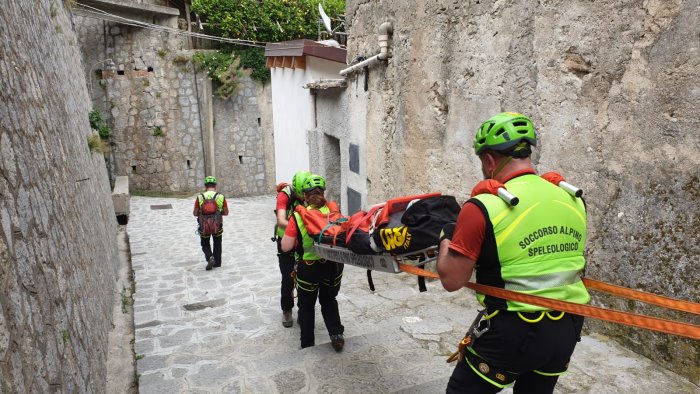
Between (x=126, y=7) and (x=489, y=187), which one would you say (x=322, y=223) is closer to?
(x=489, y=187)

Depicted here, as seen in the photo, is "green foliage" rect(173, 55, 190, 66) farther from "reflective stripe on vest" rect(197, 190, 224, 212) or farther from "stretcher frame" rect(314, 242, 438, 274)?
"stretcher frame" rect(314, 242, 438, 274)

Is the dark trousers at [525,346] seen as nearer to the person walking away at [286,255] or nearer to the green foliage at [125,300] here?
the person walking away at [286,255]

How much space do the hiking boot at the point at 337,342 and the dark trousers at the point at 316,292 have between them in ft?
0.13

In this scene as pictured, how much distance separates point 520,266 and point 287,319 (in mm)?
3398

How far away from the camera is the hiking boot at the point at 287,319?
5.00 m

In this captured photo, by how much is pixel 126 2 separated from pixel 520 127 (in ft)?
61.7

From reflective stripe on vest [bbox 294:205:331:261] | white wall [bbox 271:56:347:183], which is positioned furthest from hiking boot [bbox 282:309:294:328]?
white wall [bbox 271:56:347:183]

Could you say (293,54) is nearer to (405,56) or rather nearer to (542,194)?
(405,56)

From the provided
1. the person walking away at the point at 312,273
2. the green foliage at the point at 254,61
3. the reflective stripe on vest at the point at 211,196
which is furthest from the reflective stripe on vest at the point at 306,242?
the green foliage at the point at 254,61

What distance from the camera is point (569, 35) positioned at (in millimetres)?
4090

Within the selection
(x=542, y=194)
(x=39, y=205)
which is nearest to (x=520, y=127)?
(x=542, y=194)

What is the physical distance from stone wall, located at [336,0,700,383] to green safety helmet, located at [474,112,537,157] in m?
1.69

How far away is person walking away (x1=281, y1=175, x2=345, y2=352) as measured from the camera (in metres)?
4.05

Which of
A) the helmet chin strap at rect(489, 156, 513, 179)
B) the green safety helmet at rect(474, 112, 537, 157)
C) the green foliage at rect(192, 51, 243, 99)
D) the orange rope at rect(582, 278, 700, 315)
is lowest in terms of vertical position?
the orange rope at rect(582, 278, 700, 315)
